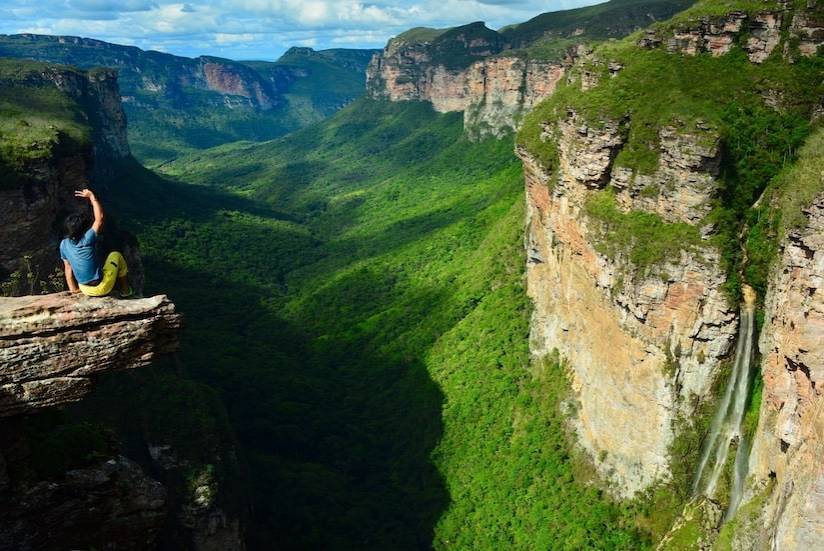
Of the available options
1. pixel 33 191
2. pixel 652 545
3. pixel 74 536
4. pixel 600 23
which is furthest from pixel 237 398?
pixel 600 23

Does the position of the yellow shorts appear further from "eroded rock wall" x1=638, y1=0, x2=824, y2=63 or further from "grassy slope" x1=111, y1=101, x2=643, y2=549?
"eroded rock wall" x1=638, y1=0, x2=824, y2=63

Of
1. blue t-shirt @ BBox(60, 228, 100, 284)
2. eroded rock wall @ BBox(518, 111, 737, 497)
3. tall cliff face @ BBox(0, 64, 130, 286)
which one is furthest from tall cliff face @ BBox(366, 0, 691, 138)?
blue t-shirt @ BBox(60, 228, 100, 284)

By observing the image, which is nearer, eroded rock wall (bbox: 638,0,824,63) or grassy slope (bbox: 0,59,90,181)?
eroded rock wall (bbox: 638,0,824,63)

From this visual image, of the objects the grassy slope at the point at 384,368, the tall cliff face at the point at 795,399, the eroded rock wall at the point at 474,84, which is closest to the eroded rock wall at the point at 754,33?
the tall cliff face at the point at 795,399

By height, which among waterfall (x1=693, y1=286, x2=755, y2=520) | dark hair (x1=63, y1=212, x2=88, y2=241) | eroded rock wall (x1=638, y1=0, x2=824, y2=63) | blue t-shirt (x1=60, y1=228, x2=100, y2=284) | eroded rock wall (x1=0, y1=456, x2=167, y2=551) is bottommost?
waterfall (x1=693, y1=286, x2=755, y2=520)

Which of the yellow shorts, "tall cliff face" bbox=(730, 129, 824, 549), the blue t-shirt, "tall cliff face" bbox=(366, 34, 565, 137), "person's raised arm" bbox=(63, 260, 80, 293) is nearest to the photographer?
the blue t-shirt

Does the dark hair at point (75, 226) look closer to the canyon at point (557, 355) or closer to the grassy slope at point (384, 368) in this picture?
the canyon at point (557, 355)

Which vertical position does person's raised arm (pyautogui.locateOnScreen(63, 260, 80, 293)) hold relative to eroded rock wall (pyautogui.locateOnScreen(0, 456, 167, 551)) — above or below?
above

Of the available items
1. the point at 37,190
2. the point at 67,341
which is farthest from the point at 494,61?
the point at 67,341
